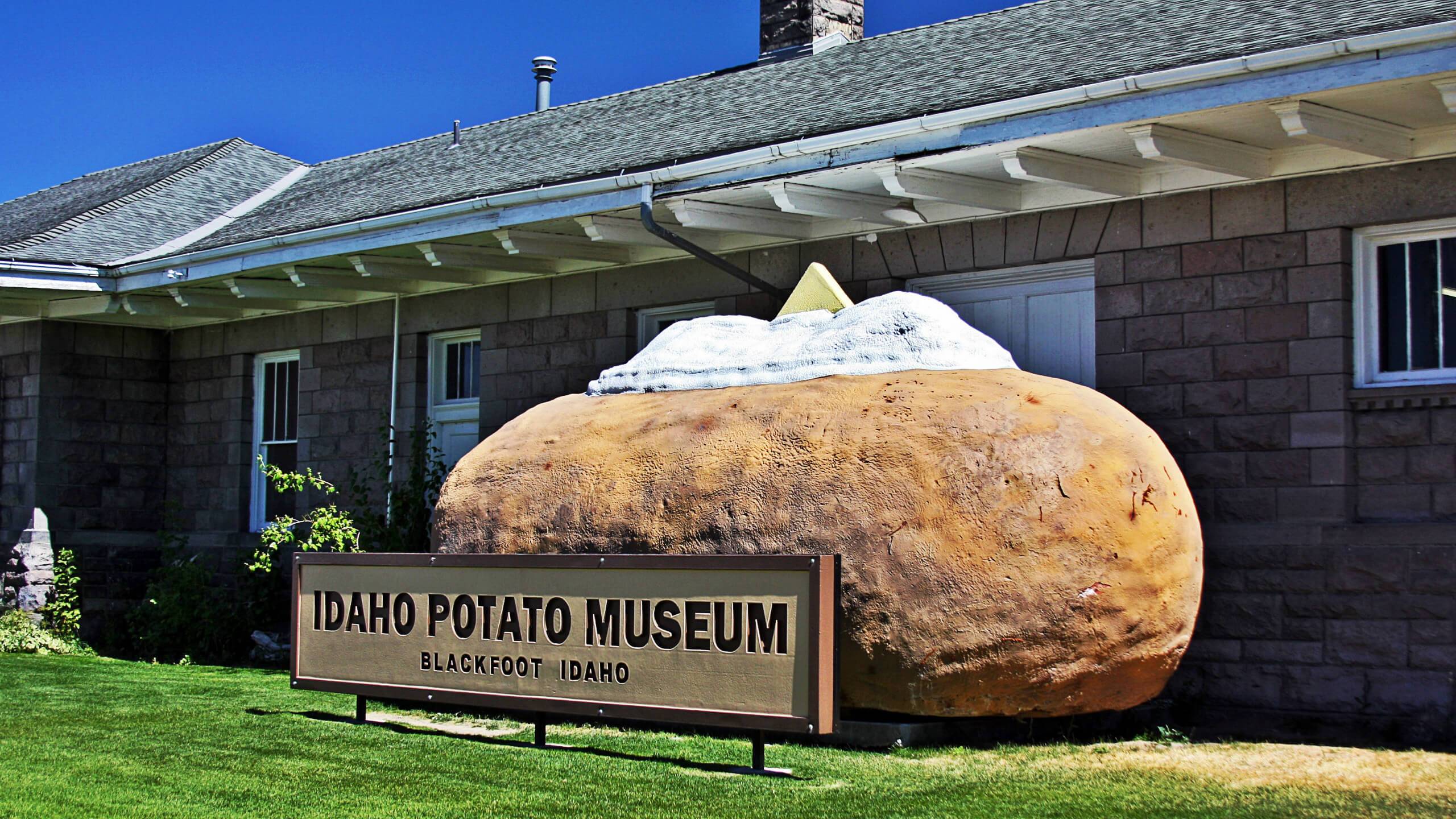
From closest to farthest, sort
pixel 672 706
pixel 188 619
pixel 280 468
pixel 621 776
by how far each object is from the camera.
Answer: pixel 621 776 → pixel 672 706 → pixel 188 619 → pixel 280 468

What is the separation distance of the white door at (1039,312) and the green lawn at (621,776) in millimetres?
2738

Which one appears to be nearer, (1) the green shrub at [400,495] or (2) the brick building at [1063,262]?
(2) the brick building at [1063,262]

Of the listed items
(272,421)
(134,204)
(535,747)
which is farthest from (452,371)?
(535,747)

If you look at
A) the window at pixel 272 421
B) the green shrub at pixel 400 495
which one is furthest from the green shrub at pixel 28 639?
the green shrub at pixel 400 495

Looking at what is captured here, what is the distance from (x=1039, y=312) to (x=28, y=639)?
374 inches

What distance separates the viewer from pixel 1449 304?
799 cm

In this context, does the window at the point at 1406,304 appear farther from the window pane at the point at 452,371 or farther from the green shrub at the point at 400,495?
the window pane at the point at 452,371

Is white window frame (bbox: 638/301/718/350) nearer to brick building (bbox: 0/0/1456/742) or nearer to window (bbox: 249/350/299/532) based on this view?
brick building (bbox: 0/0/1456/742)

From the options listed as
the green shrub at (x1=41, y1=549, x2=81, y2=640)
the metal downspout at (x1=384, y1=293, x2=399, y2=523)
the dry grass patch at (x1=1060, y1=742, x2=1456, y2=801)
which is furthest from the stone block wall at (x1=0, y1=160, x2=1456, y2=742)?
the green shrub at (x1=41, y1=549, x2=81, y2=640)

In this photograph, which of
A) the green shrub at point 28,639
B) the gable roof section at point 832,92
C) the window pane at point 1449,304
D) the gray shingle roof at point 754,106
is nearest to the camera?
the window pane at point 1449,304

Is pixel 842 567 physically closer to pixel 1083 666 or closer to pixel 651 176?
pixel 1083 666

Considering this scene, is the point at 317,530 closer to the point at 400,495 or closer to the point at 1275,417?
the point at 400,495

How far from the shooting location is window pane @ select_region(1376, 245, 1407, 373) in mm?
8133

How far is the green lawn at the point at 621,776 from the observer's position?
5.71 m
